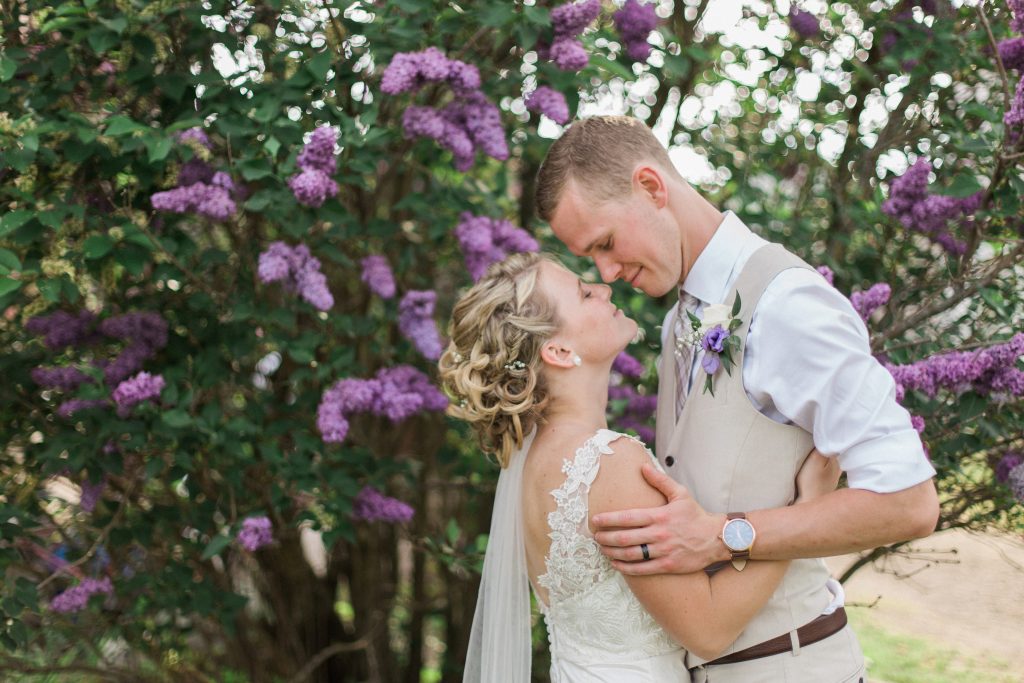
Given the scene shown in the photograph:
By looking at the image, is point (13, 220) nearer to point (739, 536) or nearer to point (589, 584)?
point (589, 584)

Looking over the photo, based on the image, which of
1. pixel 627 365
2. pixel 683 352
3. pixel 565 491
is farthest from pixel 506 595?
pixel 627 365

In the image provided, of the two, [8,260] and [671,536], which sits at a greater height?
[671,536]

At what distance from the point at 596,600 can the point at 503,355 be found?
1.94 feet

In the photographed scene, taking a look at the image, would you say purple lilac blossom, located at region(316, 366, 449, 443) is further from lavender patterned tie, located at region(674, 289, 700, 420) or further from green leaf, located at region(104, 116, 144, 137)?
lavender patterned tie, located at region(674, 289, 700, 420)

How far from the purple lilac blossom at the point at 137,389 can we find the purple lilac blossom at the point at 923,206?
224cm

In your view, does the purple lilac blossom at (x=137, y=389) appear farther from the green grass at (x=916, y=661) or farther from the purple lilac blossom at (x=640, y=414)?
the green grass at (x=916, y=661)

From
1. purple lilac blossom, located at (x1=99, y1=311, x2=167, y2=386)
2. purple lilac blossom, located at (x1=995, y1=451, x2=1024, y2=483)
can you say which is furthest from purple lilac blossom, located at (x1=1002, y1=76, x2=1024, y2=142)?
purple lilac blossom, located at (x1=99, y1=311, x2=167, y2=386)

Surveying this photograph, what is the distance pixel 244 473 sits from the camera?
3230 mm

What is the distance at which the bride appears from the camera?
1.87 m

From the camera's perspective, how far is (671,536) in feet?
5.96

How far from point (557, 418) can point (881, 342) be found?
111 cm

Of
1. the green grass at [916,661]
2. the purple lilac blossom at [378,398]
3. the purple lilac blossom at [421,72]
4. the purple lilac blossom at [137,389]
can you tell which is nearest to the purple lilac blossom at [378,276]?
the purple lilac blossom at [378,398]

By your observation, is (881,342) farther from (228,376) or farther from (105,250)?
(105,250)

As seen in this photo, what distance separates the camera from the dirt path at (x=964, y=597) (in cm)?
320
